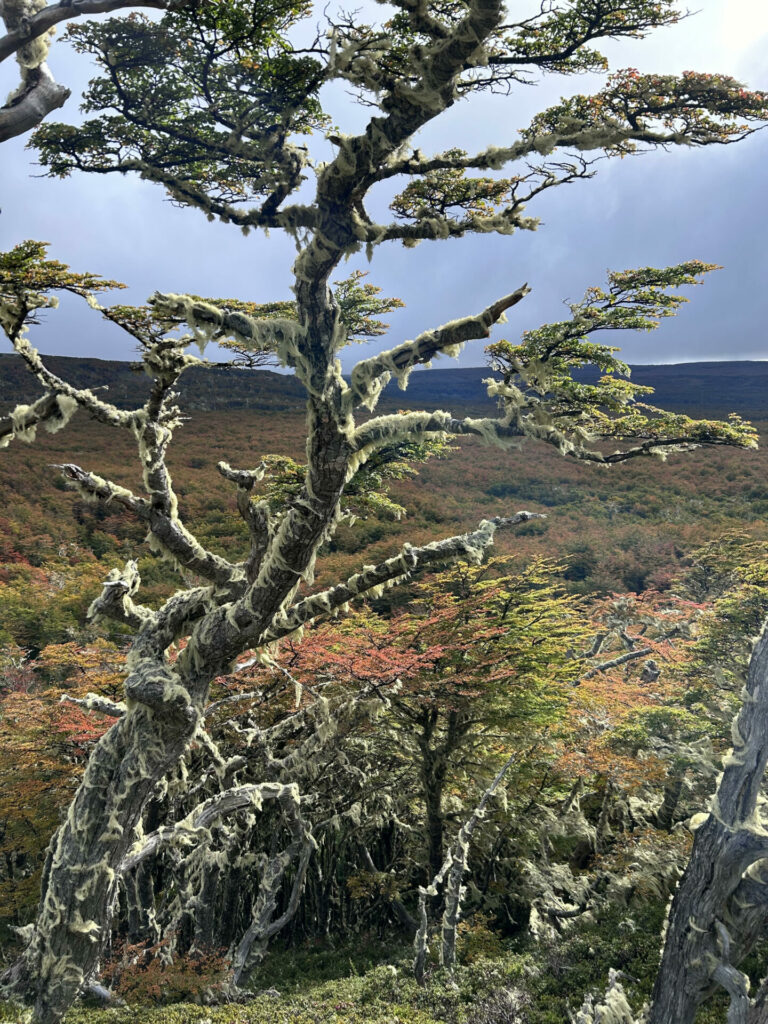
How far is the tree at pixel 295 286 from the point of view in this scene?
12.1ft

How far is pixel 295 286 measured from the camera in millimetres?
3770

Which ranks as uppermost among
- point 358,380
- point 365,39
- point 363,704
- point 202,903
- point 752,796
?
point 365,39

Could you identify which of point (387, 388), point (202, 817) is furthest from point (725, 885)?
point (387, 388)

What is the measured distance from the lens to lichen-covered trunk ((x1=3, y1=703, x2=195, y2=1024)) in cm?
402

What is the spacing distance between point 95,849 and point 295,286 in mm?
4285

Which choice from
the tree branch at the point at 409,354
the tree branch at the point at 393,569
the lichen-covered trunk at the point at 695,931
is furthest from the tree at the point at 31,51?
the lichen-covered trunk at the point at 695,931

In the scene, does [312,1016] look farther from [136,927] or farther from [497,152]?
[497,152]

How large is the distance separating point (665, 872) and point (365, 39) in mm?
10191

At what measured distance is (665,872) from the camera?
25.7 ft

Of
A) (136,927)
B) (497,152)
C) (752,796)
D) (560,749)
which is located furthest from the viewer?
(560,749)

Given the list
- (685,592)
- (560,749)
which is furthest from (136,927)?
(685,592)

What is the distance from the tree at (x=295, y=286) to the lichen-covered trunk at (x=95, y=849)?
15 mm

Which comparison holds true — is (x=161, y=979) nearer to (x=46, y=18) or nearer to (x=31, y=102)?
(x=31, y=102)

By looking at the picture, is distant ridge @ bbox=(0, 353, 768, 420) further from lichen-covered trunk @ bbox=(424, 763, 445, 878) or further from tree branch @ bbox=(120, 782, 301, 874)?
tree branch @ bbox=(120, 782, 301, 874)
